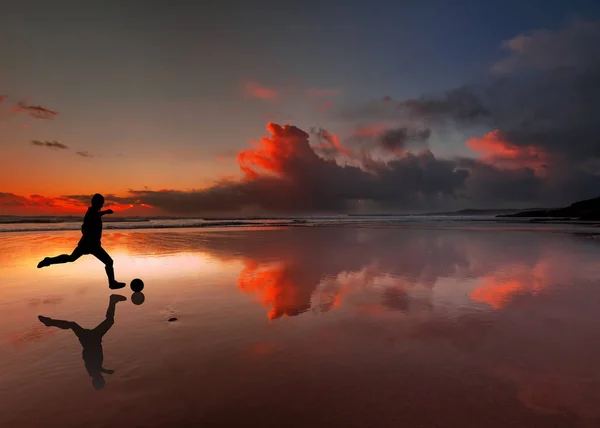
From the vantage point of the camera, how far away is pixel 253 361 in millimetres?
5090

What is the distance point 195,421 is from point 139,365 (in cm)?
184

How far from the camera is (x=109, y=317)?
24.4ft

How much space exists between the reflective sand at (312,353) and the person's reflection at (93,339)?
0.12 meters

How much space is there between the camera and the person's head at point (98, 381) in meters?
4.42

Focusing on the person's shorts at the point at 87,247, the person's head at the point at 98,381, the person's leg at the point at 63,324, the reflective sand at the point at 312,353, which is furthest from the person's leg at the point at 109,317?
the person's head at the point at 98,381

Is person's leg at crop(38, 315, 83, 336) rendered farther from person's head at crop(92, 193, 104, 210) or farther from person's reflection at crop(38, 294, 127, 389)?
person's head at crop(92, 193, 104, 210)

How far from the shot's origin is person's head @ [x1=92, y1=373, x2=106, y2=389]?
4.42 m

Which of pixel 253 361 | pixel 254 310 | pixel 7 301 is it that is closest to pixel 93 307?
pixel 7 301

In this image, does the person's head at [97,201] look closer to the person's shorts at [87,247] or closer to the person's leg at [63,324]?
the person's shorts at [87,247]

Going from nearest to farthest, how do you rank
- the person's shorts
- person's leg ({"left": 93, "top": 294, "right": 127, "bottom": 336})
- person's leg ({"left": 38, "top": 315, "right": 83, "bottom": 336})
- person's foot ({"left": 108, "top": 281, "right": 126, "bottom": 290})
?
person's leg ({"left": 93, "top": 294, "right": 127, "bottom": 336}) < person's leg ({"left": 38, "top": 315, "right": 83, "bottom": 336}) < person's foot ({"left": 108, "top": 281, "right": 126, "bottom": 290}) < the person's shorts

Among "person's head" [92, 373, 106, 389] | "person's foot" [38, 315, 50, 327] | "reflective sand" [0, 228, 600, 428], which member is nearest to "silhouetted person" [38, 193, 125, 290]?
"reflective sand" [0, 228, 600, 428]

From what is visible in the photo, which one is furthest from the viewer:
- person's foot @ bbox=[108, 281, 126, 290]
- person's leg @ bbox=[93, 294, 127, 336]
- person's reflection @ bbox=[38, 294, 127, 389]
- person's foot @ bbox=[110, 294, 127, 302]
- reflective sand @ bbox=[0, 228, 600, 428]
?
person's foot @ bbox=[108, 281, 126, 290]

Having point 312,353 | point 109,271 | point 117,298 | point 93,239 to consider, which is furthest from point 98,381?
point 93,239

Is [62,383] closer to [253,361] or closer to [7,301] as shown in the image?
[253,361]
